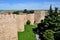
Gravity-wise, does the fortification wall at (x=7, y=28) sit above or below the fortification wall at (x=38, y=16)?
above

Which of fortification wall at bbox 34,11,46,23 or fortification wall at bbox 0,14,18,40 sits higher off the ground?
fortification wall at bbox 0,14,18,40

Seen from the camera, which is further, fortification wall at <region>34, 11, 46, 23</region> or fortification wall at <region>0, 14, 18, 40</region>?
fortification wall at <region>34, 11, 46, 23</region>

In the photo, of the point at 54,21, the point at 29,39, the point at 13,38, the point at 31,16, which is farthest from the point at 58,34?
the point at 31,16

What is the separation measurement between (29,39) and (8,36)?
30.5 ft

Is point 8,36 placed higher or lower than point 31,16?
higher

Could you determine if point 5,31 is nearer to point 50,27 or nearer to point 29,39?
point 29,39

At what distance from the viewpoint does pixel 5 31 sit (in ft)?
21.4

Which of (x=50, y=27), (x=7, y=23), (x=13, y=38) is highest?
(x=7, y=23)

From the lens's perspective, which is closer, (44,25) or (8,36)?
(8,36)

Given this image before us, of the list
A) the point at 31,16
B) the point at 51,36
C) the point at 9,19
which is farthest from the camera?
the point at 31,16

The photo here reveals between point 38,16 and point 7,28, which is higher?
point 7,28

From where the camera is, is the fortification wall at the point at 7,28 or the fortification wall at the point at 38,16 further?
the fortification wall at the point at 38,16

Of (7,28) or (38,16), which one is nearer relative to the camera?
(7,28)

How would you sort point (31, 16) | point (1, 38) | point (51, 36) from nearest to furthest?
1. point (1, 38)
2. point (51, 36)
3. point (31, 16)
